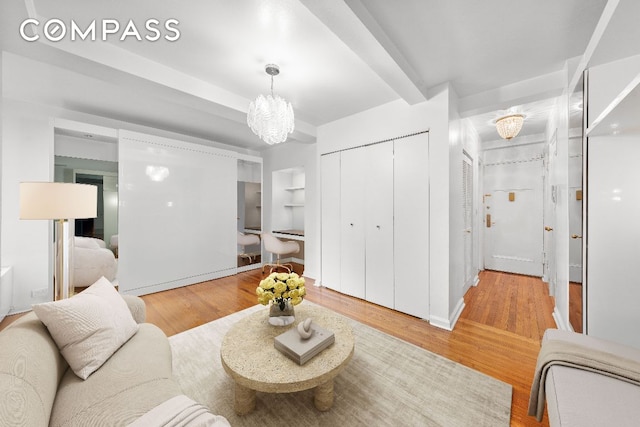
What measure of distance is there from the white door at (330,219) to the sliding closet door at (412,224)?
940 millimetres

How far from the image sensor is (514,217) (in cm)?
453

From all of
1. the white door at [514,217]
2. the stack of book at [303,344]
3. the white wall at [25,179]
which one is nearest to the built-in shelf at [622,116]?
the stack of book at [303,344]

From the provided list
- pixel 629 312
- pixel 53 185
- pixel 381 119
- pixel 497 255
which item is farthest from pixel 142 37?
pixel 497 255

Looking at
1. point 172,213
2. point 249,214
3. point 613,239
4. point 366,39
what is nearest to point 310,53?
point 366,39

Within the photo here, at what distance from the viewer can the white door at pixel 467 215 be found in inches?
129

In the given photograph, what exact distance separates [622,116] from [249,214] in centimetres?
500

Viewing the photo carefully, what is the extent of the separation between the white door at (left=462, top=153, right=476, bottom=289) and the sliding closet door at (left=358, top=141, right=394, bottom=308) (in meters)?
1.08

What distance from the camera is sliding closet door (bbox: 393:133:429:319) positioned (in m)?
2.73

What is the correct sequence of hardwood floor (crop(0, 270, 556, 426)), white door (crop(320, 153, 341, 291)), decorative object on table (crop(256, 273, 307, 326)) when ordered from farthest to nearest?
white door (crop(320, 153, 341, 291)), hardwood floor (crop(0, 270, 556, 426)), decorative object on table (crop(256, 273, 307, 326))

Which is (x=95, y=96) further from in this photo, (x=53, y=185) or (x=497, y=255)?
(x=497, y=255)

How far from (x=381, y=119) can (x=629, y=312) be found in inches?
108

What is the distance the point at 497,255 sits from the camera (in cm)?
468

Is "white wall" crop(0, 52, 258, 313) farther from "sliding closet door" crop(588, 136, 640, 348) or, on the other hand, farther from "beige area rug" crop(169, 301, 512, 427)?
"sliding closet door" crop(588, 136, 640, 348)

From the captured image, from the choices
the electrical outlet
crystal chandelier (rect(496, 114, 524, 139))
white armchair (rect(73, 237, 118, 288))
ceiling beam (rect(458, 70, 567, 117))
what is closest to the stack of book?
ceiling beam (rect(458, 70, 567, 117))
